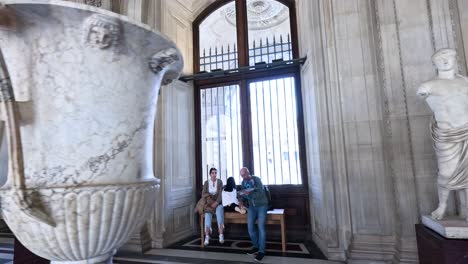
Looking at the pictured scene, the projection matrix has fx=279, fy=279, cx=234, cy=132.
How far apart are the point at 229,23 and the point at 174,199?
4.16m

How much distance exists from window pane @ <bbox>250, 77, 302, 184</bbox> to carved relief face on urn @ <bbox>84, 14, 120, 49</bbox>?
15.1 ft

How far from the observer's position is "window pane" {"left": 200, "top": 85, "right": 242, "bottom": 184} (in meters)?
6.07

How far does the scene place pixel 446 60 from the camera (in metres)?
2.57

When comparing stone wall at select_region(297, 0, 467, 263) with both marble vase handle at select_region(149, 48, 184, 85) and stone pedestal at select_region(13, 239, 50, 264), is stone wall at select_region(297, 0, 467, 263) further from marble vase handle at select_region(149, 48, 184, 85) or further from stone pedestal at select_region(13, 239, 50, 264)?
stone pedestal at select_region(13, 239, 50, 264)

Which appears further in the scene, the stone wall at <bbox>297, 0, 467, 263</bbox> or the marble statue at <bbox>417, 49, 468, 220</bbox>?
the stone wall at <bbox>297, 0, 467, 263</bbox>

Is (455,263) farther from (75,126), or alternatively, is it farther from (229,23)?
(229,23)

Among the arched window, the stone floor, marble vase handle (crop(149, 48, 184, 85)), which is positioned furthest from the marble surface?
the arched window

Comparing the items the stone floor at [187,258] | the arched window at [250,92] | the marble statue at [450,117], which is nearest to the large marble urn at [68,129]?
the marble statue at [450,117]

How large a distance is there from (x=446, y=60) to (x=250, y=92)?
3848 mm

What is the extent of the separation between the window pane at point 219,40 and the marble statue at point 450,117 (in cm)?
433

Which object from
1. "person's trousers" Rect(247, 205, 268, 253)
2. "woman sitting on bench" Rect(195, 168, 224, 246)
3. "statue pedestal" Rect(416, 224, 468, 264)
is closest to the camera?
"statue pedestal" Rect(416, 224, 468, 264)

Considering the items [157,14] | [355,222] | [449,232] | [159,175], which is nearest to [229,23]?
[157,14]

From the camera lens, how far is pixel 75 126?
137cm

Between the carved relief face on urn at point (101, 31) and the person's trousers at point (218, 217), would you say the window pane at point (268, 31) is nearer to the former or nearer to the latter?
the person's trousers at point (218, 217)
